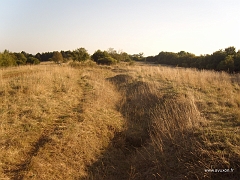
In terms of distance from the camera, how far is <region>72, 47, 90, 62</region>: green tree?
87.3 ft

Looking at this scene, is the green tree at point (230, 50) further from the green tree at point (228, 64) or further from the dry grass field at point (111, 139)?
the dry grass field at point (111, 139)

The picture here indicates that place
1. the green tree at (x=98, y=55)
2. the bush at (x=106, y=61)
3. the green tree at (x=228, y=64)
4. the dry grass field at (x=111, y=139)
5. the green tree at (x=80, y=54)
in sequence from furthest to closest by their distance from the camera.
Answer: the green tree at (x=98, y=55), the bush at (x=106, y=61), the green tree at (x=80, y=54), the green tree at (x=228, y=64), the dry grass field at (x=111, y=139)

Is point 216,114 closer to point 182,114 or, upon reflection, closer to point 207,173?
point 182,114

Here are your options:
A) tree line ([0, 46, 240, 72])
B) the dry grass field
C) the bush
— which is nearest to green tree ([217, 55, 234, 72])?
tree line ([0, 46, 240, 72])

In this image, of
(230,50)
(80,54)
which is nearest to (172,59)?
(230,50)

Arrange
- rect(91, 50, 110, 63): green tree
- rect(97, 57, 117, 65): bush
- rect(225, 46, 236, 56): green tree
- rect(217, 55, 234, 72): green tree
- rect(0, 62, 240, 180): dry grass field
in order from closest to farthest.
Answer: rect(0, 62, 240, 180): dry grass field < rect(217, 55, 234, 72): green tree < rect(225, 46, 236, 56): green tree < rect(97, 57, 117, 65): bush < rect(91, 50, 110, 63): green tree

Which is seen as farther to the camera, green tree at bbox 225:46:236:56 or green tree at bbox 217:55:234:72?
green tree at bbox 225:46:236:56

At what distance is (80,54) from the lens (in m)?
27.3

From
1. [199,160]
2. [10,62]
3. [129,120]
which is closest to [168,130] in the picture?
[199,160]

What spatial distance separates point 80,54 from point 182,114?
951 inches

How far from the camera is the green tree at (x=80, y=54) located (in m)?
26.6

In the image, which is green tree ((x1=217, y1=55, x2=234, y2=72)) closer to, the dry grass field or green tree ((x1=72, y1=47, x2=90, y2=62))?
the dry grass field

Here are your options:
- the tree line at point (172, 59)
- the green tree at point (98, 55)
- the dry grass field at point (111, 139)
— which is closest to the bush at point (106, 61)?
the tree line at point (172, 59)

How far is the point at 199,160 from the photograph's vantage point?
10.9ft
